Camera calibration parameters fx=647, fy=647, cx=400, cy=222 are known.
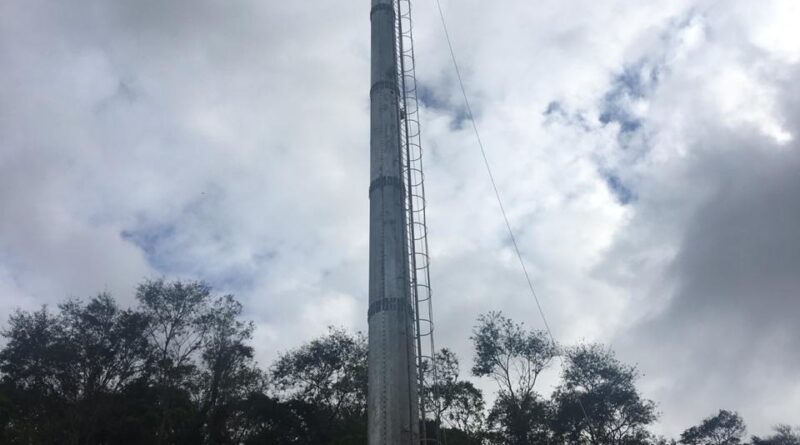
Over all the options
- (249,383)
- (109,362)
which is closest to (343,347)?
(249,383)

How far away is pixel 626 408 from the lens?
150 feet

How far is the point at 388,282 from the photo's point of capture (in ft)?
58.3

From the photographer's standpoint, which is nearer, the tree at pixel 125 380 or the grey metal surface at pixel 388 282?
the grey metal surface at pixel 388 282

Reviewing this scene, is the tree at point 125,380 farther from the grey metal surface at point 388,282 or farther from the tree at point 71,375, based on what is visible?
the grey metal surface at point 388,282

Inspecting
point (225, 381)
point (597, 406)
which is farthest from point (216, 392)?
point (597, 406)

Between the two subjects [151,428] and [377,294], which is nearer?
[377,294]

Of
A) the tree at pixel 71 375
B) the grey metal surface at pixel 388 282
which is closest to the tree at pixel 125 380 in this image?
the tree at pixel 71 375

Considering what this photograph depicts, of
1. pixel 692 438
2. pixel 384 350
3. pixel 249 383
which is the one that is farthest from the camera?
pixel 692 438

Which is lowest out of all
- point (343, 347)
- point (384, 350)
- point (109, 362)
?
point (384, 350)

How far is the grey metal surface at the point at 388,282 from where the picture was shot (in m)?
16.0

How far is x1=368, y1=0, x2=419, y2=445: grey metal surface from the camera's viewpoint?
Result: 631 inches

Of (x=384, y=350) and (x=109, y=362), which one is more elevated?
(x=109, y=362)

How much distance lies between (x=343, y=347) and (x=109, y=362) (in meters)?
16.4

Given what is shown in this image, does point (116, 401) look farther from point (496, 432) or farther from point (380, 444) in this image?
point (380, 444)
